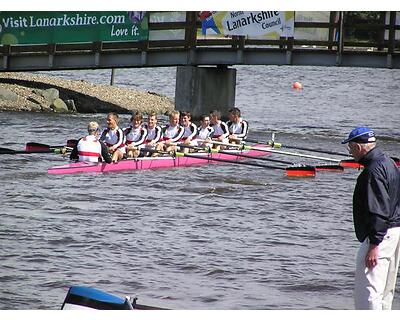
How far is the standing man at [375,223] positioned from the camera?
26.6 feet

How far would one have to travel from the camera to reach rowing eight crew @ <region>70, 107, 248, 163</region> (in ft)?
62.4

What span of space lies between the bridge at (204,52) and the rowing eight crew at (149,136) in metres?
7.67

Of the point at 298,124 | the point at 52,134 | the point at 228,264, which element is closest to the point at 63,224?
the point at 228,264

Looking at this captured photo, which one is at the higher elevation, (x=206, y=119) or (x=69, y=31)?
(x=69, y=31)

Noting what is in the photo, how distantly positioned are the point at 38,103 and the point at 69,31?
8.12 feet

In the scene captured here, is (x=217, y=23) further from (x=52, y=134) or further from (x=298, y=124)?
(x=52, y=134)

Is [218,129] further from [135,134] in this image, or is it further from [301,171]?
[135,134]

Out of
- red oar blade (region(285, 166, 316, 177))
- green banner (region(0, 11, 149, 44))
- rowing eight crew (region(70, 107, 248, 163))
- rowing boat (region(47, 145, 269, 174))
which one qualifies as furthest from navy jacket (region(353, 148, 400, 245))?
green banner (region(0, 11, 149, 44))

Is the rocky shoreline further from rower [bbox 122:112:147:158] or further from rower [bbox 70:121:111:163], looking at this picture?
rower [bbox 70:121:111:163]

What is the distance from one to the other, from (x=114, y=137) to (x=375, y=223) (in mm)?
11964

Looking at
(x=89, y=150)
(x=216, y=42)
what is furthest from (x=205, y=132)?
(x=216, y=42)

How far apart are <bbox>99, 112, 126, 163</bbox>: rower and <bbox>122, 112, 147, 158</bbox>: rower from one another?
16.1 inches

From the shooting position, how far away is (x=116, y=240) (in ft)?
48.4
